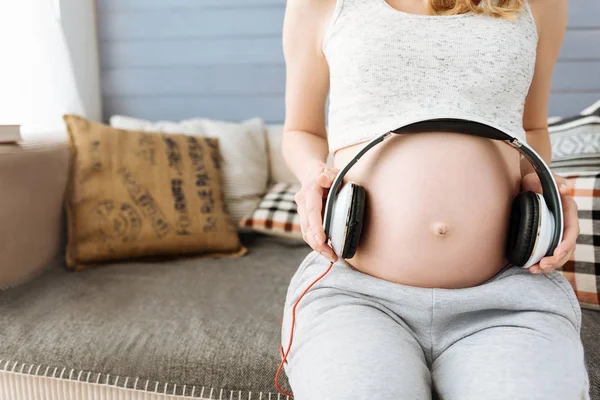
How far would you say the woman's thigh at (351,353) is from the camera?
0.53m

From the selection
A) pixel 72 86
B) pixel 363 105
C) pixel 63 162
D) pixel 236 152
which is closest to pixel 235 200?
pixel 236 152

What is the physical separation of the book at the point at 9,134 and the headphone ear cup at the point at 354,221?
2.98 ft

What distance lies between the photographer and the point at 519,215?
62 cm

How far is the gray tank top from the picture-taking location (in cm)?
71

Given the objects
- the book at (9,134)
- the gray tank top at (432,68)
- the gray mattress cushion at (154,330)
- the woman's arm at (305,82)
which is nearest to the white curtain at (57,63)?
the book at (9,134)

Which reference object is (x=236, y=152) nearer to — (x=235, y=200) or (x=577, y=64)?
(x=235, y=200)

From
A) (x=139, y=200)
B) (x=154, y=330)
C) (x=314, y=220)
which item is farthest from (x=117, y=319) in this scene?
(x=314, y=220)

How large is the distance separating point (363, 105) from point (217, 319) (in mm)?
552

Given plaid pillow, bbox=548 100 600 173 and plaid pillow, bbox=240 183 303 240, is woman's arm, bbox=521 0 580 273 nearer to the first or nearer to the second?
plaid pillow, bbox=548 100 600 173

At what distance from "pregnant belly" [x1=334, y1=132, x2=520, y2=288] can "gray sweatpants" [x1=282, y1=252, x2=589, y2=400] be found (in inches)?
1.1

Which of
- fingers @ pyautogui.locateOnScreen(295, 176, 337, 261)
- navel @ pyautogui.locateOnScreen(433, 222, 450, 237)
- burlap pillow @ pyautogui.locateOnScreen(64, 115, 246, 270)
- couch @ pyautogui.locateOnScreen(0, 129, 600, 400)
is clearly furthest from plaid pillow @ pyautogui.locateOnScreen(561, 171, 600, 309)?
burlap pillow @ pyautogui.locateOnScreen(64, 115, 246, 270)

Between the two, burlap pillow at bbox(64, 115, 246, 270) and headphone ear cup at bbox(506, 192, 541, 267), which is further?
burlap pillow at bbox(64, 115, 246, 270)

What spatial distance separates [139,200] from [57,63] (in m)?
0.74

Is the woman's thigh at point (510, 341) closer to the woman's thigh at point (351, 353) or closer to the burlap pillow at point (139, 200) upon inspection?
the woman's thigh at point (351, 353)
